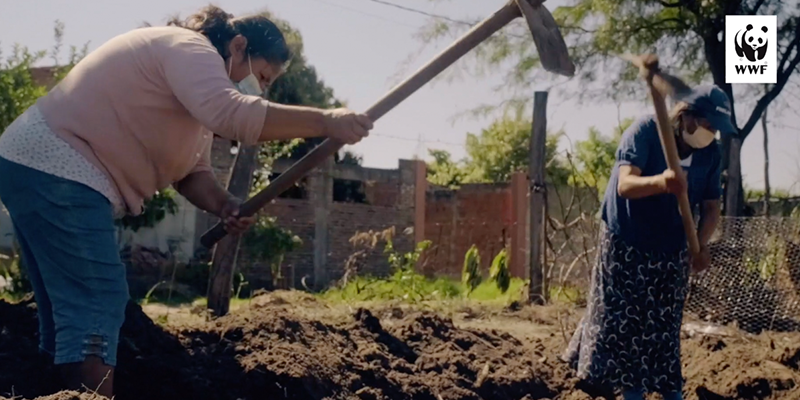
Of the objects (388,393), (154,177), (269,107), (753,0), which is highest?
(753,0)

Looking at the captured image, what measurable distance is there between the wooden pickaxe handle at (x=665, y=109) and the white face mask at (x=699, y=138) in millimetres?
113

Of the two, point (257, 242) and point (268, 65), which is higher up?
point (268, 65)

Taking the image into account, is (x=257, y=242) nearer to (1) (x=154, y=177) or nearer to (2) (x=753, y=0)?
(2) (x=753, y=0)

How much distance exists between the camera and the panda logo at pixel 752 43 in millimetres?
11672

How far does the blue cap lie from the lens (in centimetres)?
358

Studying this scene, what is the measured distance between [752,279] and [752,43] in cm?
518

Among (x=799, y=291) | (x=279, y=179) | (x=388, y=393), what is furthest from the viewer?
(x=799, y=291)

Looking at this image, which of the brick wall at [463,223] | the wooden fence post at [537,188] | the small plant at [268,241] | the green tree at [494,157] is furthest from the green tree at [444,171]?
the wooden fence post at [537,188]

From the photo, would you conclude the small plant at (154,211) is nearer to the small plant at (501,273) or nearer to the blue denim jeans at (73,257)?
the small plant at (501,273)

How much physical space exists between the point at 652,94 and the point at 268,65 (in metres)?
1.48

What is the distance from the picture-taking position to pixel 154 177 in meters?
3.02

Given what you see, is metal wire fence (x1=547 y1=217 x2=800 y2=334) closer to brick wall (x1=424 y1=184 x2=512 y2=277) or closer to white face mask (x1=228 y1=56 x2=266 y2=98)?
white face mask (x1=228 y1=56 x2=266 y2=98)

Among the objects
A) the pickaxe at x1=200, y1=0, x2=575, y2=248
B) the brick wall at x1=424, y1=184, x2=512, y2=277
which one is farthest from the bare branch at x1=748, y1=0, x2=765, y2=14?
the pickaxe at x1=200, y1=0, x2=575, y2=248

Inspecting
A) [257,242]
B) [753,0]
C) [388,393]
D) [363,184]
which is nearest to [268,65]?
[388,393]
